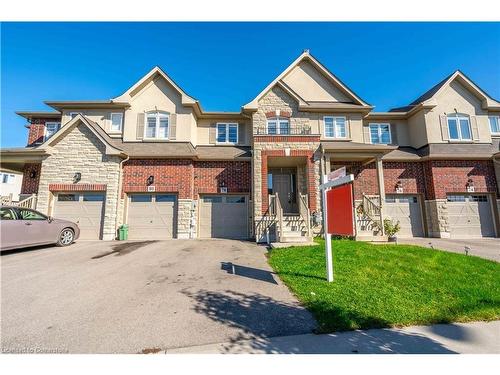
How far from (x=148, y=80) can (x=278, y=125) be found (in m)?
8.93

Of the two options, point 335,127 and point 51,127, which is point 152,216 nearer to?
point 51,127

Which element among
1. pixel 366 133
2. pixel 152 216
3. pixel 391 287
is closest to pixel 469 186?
pixel 366 133

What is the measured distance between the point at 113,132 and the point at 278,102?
10611 millimetres

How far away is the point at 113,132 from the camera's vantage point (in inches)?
589

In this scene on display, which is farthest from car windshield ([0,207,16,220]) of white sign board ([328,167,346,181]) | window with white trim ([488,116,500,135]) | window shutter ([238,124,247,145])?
window with white trim ([488,116,500,135])

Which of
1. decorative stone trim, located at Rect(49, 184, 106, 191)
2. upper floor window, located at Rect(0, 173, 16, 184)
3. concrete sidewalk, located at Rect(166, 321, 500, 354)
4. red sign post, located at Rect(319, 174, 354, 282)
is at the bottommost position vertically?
concrete sidewalk, located at Rect(166, 321, 500, 354)

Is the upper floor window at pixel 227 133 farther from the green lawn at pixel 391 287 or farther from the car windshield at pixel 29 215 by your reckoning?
the car windshield at pixel 29 215

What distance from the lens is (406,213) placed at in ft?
47.8

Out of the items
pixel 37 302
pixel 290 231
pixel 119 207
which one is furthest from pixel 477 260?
pixel 119 207

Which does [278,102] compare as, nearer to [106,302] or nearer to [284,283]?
[284,283]

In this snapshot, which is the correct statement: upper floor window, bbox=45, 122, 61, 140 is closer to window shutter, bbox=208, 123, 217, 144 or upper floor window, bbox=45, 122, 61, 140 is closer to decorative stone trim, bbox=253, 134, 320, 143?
window shutter, bbox=208, 123, 217, 144

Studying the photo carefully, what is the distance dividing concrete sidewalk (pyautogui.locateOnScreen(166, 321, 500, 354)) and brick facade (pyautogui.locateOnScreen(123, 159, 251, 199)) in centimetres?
1073

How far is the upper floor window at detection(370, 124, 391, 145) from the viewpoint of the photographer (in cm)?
1608

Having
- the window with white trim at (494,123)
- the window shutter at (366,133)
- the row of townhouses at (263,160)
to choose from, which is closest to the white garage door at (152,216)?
the row of townhouses at (263,160)
